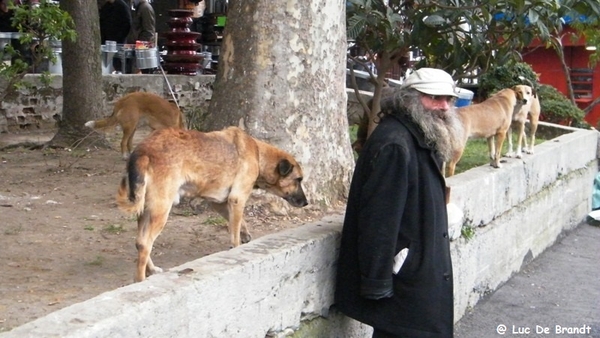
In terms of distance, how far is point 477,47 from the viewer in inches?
426

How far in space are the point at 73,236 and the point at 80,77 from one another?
494cm

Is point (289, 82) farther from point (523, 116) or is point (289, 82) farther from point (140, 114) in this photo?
point (140, 114)

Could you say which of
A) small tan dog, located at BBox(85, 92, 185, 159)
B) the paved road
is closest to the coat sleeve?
the paved road

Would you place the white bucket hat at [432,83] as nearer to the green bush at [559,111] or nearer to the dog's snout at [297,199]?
the dog's snout at [297,199]

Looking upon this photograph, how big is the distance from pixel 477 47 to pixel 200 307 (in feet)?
23.7

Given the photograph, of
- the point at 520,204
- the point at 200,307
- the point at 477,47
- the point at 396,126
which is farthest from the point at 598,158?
the point at 200,307

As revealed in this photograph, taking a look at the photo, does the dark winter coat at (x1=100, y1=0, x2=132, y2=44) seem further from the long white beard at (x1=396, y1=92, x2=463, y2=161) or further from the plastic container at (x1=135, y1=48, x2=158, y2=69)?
the long white beard at (x1=396, y1=92, x2=463, y2=161)

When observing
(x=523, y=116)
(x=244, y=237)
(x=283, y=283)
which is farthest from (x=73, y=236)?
(x=523, y=116)

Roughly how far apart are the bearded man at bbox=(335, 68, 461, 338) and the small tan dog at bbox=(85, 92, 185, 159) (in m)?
6.07

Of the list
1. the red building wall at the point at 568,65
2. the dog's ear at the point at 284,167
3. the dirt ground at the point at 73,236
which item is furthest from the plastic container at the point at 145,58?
the dog's ear at the point at 284,167

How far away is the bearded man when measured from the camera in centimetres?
482

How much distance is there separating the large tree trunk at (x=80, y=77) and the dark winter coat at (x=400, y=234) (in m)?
6.97

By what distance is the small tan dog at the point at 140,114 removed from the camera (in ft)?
35.4

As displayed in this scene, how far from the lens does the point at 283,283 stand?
200 inches
